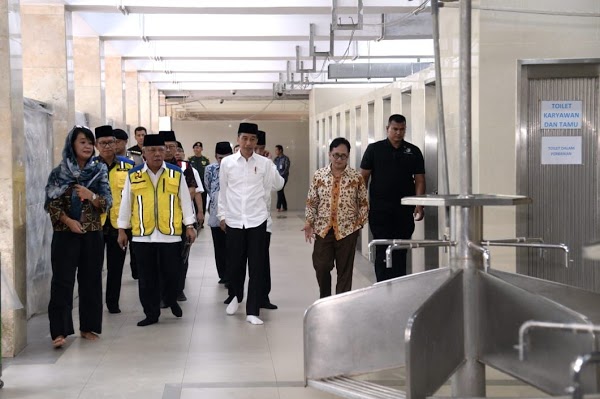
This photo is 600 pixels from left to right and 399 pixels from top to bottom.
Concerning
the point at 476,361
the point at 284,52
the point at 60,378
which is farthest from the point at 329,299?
the point at 284,52

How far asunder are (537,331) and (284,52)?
14.4 meters

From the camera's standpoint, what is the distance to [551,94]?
21.7ft

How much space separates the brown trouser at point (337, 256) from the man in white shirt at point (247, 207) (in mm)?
688

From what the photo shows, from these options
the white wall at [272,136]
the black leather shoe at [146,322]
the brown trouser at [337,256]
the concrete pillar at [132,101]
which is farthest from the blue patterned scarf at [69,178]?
the white wall at [272,136]

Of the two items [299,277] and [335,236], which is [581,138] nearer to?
[335,236]

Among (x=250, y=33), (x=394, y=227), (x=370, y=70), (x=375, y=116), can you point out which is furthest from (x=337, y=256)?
(x=370, y=70)

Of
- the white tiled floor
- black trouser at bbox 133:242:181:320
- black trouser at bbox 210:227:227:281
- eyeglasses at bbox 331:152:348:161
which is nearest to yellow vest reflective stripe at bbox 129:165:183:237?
black trouser at bbox 133:242:181:320

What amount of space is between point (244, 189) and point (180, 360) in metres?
1.94

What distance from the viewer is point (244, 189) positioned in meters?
8.02

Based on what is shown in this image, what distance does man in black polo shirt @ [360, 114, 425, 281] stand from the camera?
774 centimetres

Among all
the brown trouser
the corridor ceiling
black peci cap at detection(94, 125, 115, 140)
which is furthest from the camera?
the corridor ceiling

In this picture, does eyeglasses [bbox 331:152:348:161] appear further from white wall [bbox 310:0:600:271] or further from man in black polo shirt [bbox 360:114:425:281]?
white wall [bbox 310:0:600:271]

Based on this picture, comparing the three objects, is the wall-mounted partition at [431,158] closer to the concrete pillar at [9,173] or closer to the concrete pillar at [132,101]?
the concrete pillar at [9,173]

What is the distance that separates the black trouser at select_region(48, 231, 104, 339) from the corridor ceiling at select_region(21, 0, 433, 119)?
10.3 ft
